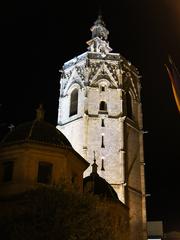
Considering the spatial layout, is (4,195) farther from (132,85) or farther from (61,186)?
(132,85)

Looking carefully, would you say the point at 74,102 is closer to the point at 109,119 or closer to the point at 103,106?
the point at 103,106

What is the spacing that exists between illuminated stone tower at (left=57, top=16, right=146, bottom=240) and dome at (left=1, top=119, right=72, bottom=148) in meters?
16.3

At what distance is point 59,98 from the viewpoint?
5362 cm

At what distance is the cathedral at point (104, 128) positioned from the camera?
32.4 metres

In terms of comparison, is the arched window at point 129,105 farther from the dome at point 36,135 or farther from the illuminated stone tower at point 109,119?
the dome at point 36,135

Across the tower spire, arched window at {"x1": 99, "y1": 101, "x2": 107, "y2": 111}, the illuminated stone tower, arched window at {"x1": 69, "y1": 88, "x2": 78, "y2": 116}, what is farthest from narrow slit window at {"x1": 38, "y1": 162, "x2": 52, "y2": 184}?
the tower spire

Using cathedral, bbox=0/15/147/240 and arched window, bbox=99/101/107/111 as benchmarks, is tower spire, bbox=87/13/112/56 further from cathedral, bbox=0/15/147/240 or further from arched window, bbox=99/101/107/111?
arched window, bbox=99/101/107/111

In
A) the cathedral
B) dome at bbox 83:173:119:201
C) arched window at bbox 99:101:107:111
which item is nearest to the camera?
the cathedral

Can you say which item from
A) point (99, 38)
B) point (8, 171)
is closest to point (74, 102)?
point (99, 38)

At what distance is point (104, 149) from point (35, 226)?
85.8 ft

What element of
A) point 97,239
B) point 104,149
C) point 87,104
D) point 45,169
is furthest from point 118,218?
point 87,104

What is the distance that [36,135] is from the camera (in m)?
28.1

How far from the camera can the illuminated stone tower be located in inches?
1784

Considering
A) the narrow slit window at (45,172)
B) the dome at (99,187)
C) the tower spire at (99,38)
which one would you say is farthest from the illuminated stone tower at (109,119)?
the narrow slit window at (45,172)
